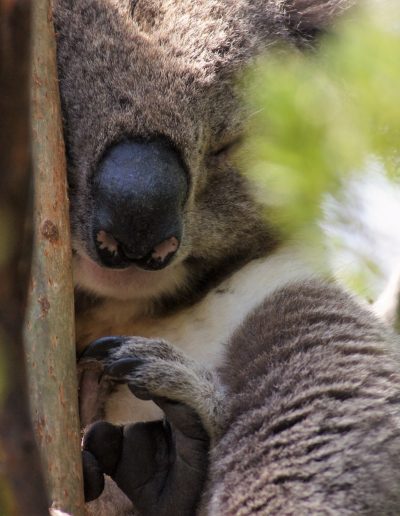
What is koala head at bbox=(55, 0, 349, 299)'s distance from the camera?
2400 millimetres

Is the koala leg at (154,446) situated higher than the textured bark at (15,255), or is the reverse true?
the koala leg at (154,446)

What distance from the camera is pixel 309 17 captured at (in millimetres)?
3318

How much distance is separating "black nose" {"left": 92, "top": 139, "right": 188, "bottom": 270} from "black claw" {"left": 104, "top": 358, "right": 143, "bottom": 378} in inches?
12.5

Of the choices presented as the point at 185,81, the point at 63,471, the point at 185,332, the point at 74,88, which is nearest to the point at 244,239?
the point at 185,332

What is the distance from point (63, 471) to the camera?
1.77 m

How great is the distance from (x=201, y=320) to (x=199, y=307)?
5 cm

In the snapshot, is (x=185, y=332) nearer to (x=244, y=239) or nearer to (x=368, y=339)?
(x=244, y=239)

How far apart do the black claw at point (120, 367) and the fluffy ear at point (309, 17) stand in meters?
1.59

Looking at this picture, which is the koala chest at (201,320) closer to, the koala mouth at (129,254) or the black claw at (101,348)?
the koala mouth at (129,254)

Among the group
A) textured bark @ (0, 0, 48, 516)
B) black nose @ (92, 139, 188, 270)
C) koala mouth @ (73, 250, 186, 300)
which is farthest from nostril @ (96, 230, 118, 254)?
textured bark @ (0, 0, 48, 516)

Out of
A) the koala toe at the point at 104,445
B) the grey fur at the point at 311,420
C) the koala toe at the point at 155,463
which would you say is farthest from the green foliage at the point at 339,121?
the koala toe at the point at 104,445

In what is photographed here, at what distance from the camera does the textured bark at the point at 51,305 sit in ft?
5.82

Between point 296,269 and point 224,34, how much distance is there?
0.84 meters

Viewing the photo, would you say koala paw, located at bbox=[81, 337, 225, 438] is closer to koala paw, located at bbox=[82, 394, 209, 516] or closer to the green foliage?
koala paw, located at bbox=[82, 394, 209, 516]
